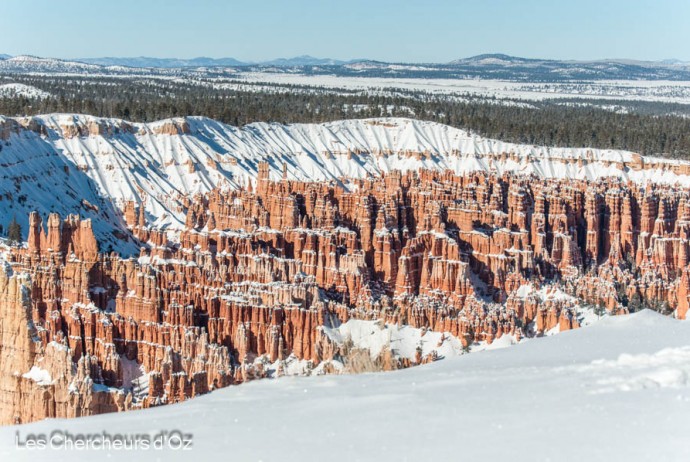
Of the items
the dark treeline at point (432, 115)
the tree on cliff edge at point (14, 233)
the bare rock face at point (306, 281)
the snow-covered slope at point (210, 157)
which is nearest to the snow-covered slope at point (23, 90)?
the dark treeline at point (432, 115)

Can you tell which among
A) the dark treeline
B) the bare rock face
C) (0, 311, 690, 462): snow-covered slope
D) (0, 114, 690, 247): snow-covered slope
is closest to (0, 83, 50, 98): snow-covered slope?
the dark treeline

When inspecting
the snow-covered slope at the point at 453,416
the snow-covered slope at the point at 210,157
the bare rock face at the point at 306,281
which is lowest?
the bare rock face at the point at 306,281

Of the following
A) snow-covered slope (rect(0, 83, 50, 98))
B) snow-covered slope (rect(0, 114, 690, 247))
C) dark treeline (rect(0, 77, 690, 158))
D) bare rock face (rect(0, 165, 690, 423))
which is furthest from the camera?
snow-covered slope (rect(0, 83, 50, 98))

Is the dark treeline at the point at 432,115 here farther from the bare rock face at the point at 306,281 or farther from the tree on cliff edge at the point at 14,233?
the tree on cliff edge at the point at 14,233

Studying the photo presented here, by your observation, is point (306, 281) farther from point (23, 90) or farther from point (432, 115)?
point (23, 90)

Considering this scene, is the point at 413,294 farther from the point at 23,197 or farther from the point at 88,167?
the point at 88,167

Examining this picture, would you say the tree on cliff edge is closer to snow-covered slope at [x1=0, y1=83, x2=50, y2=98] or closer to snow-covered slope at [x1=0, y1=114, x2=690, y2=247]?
snow-covered slope at [x1=0, y1=114, x2=690, y2=247]

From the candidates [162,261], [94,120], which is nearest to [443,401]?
[162,261]
